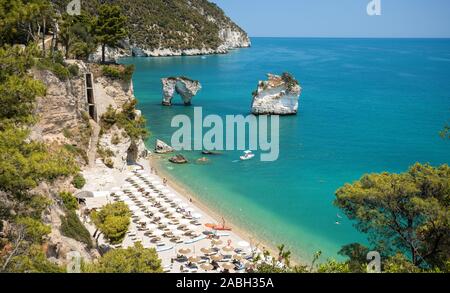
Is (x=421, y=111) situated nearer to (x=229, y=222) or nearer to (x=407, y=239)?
(x=229, y=222)

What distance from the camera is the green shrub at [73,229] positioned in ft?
55.7

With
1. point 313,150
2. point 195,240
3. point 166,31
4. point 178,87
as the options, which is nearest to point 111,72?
point 195,240

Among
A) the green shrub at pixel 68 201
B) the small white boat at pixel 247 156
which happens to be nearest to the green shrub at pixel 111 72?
the small white boat at pixel 247 156

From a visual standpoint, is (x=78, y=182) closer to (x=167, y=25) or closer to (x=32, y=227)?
(x=32, y=227)

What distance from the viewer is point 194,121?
56.6 m

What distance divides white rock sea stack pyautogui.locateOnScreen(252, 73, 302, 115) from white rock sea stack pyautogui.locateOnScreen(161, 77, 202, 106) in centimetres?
1175

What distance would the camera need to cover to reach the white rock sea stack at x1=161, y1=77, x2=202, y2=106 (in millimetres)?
65312

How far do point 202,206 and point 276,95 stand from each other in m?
32.8

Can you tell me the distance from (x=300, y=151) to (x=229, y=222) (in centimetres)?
1926

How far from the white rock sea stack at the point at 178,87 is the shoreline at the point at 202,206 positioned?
25.9 meters

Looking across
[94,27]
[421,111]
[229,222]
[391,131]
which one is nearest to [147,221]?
[229,222]

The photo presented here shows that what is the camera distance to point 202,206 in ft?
99.0
